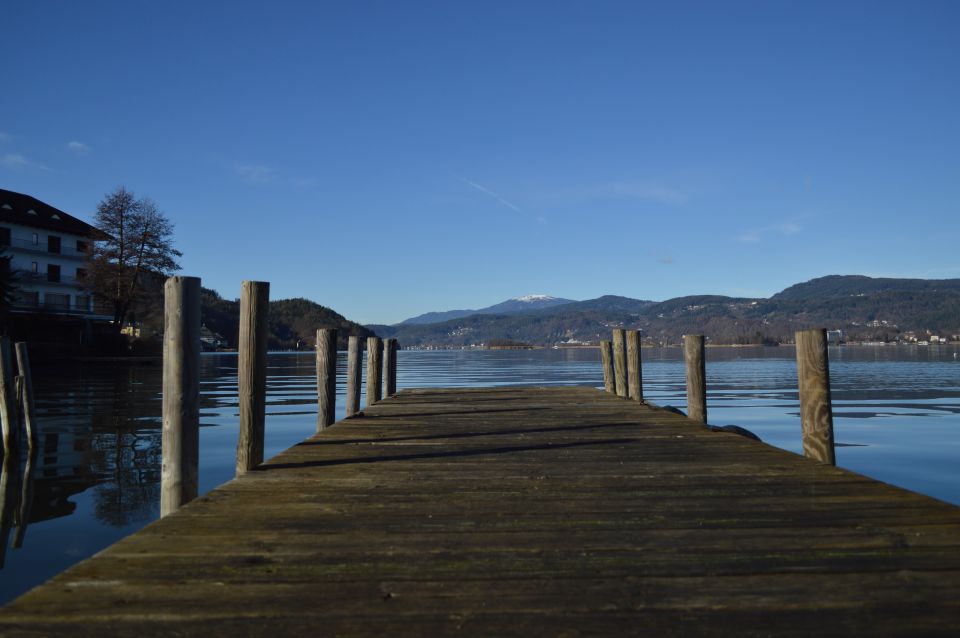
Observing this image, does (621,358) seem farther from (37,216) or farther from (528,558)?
(37,216)

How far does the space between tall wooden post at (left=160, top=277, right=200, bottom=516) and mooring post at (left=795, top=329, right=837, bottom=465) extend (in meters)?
5.30

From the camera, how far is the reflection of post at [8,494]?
667 centimetres

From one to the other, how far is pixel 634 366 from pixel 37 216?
6421 centimetres

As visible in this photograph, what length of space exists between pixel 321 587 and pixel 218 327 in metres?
122

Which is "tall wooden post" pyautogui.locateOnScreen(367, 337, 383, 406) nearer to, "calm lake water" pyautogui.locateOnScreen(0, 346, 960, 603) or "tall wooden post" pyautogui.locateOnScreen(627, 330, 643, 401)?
"calm lake water" pyautogui.locateOnScreen(0, 346, 960, 603)

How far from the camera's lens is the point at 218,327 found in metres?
116

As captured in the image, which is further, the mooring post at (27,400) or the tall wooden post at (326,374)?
the mooring post at (27,400)

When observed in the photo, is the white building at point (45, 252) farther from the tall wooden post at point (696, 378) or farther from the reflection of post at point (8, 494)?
the tall wooden post at point (696, 378)

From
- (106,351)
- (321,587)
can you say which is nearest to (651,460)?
(321,587)

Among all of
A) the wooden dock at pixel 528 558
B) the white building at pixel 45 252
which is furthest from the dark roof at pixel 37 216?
the wooden dock at pixel 528 558

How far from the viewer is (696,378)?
32.2 ft

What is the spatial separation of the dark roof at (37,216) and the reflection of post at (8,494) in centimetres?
4708

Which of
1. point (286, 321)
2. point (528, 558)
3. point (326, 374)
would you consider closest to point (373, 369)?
point (326, 374)

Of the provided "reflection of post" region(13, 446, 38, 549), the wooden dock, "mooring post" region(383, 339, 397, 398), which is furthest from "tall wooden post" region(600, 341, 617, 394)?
"reflection of post" region(13, 446, 38, 549)
